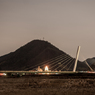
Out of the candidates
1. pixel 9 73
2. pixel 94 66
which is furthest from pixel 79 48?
pixel 94 66

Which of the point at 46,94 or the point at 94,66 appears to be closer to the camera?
the point at 46,94

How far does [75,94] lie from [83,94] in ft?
2.95

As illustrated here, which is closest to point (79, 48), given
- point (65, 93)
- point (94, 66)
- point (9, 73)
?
point (9, 73)

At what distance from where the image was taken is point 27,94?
24.0 m

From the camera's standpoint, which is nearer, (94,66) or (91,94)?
(91,94)

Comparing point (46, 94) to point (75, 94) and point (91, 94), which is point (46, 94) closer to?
point (75, 94)

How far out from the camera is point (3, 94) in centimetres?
2438

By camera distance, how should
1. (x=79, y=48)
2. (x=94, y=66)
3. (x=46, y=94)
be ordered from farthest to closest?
(x=94, y=66) → (x=79, y=48) → (x=46, y=94)

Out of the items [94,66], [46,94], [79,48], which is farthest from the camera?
[94,66]

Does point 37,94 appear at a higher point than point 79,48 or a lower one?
lower

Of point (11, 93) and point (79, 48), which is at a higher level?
point (79, 48)

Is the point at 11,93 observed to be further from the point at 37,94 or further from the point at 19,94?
the point at 37,94

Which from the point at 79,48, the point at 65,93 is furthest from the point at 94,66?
the point at 65,93

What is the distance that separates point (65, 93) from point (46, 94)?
95.2 inches
